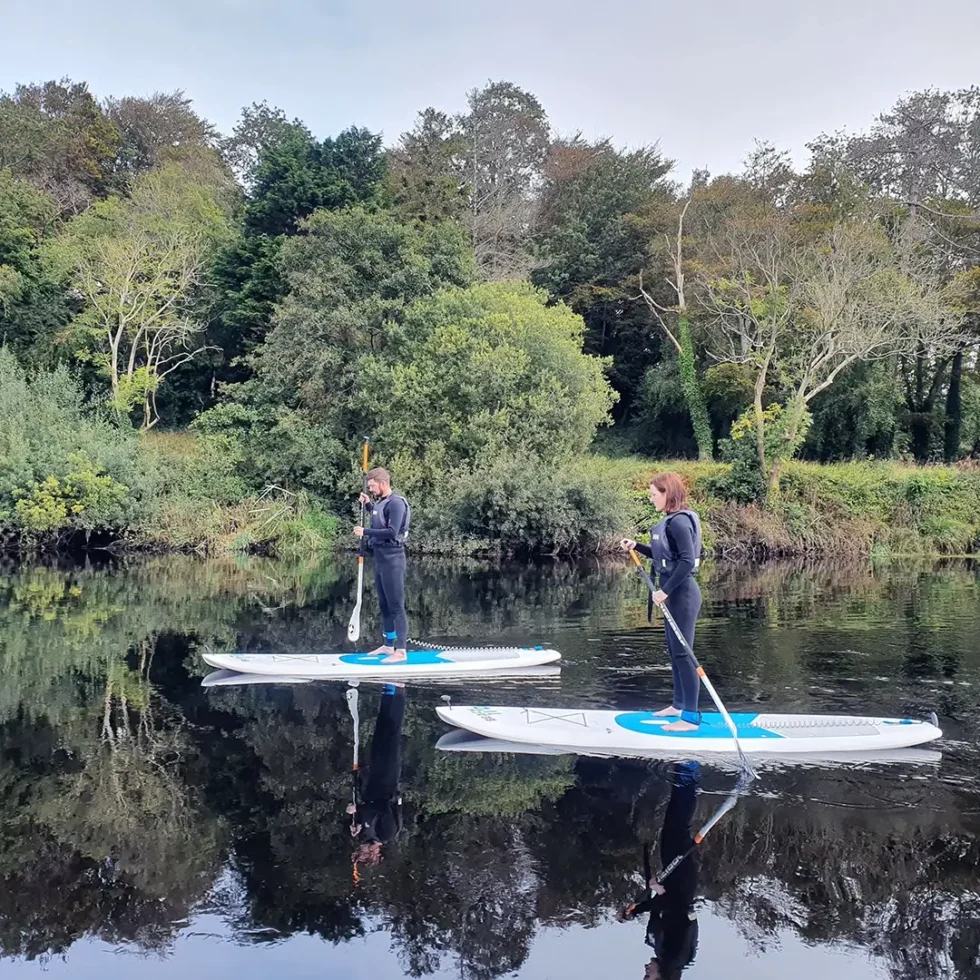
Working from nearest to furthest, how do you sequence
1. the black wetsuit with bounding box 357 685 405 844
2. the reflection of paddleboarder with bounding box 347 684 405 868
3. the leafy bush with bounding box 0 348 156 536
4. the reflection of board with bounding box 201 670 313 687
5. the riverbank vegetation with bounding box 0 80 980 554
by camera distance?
1. the reflection of paddleboarder with bounding box 347 684 405 868
2. the black wetsuit with bounding box 357 685 405 844
3. the reflection of board with bounding box 201 670 313 687
4. the leafy bush with bounding box 0 348 156 536
5. the riverbank vegetation with bounding box 0 80 980 554

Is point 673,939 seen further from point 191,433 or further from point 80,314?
point 80,314

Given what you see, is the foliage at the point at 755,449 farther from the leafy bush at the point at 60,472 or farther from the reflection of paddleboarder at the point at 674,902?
the reflection of paddleboarder at the point at 674,902

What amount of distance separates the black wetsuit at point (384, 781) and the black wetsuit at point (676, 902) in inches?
65.8

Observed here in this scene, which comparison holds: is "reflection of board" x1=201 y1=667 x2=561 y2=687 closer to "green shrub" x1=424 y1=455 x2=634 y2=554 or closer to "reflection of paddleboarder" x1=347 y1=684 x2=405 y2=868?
"reflection of paddleboarder" x1=347 y1=684 x2=405 y2=868

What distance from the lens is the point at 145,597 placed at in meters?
14.9

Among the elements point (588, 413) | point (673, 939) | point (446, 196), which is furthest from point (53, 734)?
point (446, 196)

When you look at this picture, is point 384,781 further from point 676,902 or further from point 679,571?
point 679,571

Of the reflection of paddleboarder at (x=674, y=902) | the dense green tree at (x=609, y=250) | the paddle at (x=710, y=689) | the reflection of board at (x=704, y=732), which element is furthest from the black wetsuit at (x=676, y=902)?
the dense green tree at (x=609, y=250)

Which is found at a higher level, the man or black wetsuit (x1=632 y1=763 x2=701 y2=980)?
the man

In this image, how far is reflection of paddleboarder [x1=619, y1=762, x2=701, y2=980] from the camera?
4406 mm

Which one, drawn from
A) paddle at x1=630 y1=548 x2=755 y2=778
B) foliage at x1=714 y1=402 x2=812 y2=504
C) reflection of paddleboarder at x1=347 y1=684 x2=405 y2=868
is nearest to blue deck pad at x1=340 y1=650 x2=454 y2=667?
reflection of paddleboarder at x1=347 y1=684 x2=405 y2=868

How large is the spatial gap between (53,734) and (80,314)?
25.3m

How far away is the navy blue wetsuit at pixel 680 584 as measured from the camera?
6.90 metres

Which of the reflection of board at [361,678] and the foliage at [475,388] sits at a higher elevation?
the foliage at [475,388]
